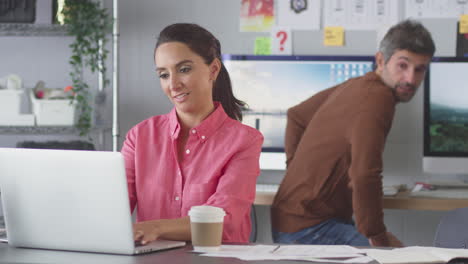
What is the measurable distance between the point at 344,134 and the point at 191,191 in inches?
36.2

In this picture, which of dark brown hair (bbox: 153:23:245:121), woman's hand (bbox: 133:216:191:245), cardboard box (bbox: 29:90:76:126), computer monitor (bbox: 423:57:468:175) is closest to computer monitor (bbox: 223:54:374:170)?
computer monitor (bbox: 423:57:468:175)

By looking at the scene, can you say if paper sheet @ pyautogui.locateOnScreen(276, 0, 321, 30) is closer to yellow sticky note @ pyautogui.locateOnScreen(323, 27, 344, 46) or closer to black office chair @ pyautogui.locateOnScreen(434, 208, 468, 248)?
yellow sticky note @ pyautogui.locateOnScreen(323, 27, 344, 46)

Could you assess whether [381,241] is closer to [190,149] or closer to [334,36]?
[190,149]

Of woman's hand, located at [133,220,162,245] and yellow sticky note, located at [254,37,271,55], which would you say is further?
yellow sticky note, located at [254,37,271,55]

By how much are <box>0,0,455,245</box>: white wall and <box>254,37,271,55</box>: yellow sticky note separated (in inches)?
1.5

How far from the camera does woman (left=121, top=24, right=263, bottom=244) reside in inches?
70.8

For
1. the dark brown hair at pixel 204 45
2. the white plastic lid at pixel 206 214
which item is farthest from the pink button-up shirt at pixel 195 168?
the white plastic lid at pixel 206 214

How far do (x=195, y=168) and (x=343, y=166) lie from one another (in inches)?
35.6

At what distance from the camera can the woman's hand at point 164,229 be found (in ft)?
4.94

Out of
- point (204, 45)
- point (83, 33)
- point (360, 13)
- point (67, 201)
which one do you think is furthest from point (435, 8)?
point (67, 201)

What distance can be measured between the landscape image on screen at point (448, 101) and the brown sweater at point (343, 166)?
0.60 metres

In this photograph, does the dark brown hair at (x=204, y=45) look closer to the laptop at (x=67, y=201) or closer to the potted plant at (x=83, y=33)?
the laptop at (x=67, y=201)

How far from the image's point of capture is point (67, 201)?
1393 millimetres

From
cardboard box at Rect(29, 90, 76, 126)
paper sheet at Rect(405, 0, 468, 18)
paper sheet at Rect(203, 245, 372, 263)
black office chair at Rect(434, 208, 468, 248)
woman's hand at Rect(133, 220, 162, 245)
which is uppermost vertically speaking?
paper sheet at Rect(405, 0, 468, 18)
